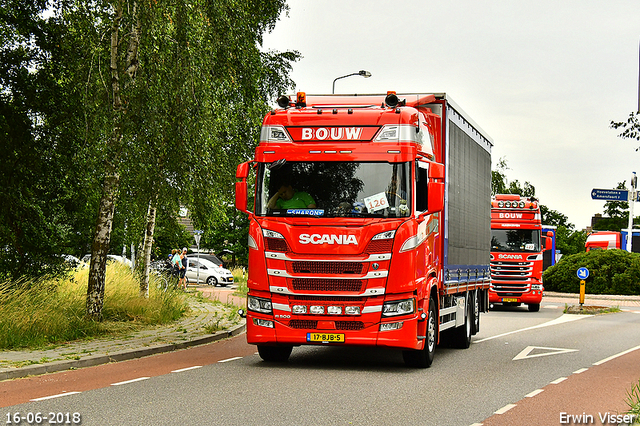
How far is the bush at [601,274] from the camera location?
39.5 meters

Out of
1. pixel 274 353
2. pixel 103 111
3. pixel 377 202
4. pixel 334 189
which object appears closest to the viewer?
pixel 377 202

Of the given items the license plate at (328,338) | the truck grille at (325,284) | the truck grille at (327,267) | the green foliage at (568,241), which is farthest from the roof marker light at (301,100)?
the green foliage at (568,241)

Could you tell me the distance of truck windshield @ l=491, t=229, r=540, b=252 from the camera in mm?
27578

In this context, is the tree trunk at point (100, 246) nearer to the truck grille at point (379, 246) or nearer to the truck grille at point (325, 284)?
the truck grille at point (325, 284)

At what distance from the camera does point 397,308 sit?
1125 centimetres

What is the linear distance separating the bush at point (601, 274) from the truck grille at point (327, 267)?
3157cm

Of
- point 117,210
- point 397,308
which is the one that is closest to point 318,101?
point 397,308

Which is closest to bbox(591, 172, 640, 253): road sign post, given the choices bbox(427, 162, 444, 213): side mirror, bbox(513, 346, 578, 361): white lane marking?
bbox(513, 346, 578, 361): white lane marking

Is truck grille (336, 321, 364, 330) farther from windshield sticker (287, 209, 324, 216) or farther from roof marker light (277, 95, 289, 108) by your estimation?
roof marker light (277, 95, 289, 108)

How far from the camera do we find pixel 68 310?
15.2 meters

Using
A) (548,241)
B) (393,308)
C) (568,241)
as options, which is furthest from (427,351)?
(568,241)

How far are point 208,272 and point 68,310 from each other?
31097 millimetres

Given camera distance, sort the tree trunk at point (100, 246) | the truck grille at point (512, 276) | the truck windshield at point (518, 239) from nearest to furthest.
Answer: the tree trunk at point (100, 246), the truck windshield at point (518, 239), the truck grille at point (512, 276)

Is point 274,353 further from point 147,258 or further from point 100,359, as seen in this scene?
point 147,258
